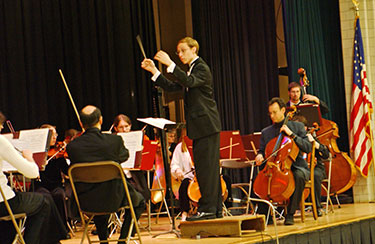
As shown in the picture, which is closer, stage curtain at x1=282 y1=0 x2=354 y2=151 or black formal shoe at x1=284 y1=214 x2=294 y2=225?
black formal shoe at x1=284 y1=214 x2=294 y2=225

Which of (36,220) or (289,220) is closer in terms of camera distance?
(36,220)

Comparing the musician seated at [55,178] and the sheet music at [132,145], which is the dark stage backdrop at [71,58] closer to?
the musician seated at [55,178]

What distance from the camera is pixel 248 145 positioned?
6.66m

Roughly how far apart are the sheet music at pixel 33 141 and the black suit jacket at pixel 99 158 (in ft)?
2.10

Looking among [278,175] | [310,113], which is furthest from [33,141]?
[310,113]

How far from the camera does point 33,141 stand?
479 cm

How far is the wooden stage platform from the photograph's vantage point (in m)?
4.67

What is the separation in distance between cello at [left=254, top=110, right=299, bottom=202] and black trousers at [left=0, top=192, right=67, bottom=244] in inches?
76.7

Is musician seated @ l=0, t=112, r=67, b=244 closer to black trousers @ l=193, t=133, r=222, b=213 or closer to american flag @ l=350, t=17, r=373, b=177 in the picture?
black trousers @ l=193, t=133, r=222, b=213

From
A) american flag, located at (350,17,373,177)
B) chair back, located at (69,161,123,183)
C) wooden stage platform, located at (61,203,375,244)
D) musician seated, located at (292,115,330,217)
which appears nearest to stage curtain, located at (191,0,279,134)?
american flag, located at (350,17,373,177)

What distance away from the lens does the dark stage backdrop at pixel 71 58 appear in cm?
746

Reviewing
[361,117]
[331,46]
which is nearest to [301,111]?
[361,117]

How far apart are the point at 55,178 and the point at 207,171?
1920 millimetres

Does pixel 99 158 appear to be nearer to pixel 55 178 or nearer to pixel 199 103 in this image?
pixel 199 103
